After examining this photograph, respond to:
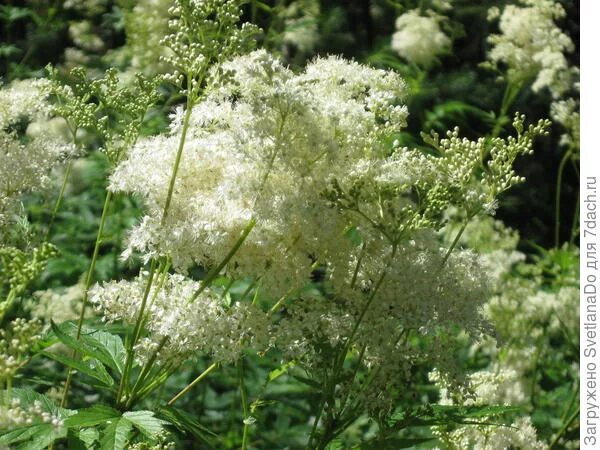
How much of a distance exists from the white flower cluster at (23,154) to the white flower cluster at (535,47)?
326 cm

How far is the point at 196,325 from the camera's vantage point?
6.21 ft

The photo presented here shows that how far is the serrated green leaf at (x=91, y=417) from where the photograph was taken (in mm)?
1812

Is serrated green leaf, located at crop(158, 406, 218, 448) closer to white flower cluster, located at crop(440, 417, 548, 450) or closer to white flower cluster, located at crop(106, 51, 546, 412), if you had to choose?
white flower cluster, located at crop(106, 51, 546, 412)

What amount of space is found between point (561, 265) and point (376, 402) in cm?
292

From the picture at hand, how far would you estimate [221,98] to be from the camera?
2.02 metres

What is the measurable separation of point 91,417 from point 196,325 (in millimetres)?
284

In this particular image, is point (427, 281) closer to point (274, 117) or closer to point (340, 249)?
point (340, 249)

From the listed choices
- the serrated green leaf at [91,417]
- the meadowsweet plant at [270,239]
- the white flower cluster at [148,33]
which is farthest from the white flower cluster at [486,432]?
the white flower cluster at [148,33]

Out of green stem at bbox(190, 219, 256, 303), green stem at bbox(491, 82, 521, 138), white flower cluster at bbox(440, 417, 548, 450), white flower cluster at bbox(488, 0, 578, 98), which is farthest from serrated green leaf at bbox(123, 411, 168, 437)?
white flower cluster at bbox(488, 0, 578, 98)

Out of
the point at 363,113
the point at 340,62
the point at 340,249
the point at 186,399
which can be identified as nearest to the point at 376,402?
the point at 340,249

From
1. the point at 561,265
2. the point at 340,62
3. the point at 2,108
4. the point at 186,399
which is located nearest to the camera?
the point at 340,62

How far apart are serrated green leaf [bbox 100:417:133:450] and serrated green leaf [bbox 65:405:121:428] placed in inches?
1.0

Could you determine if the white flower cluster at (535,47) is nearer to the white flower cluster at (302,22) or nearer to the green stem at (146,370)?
the white flower cluster at (302,22)

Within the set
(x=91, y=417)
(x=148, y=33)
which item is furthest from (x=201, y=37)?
(x=148, y=33)
